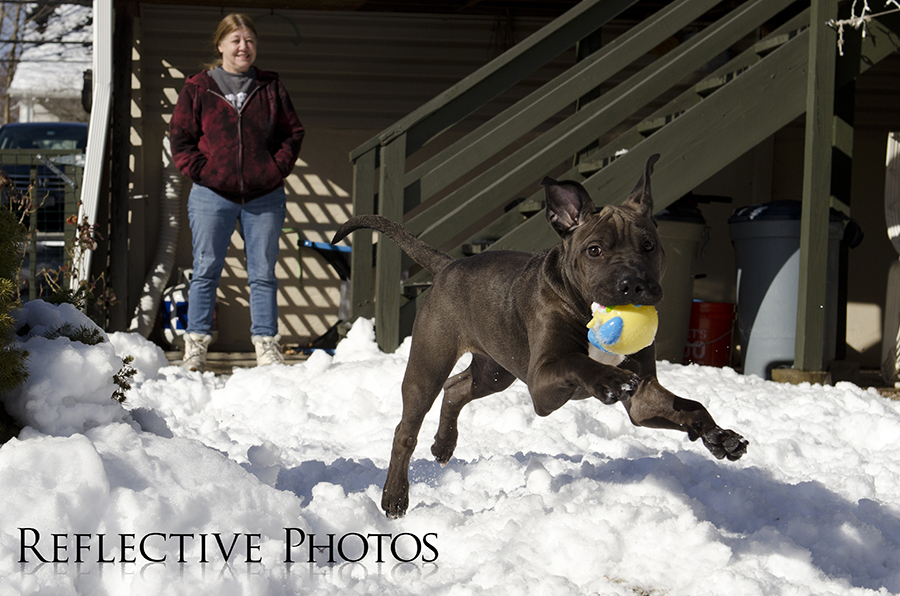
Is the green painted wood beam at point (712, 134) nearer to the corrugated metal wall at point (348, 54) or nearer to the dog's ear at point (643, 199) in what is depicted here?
the dog's ear at point (643, 199)

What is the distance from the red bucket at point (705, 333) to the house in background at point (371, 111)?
2.02 m

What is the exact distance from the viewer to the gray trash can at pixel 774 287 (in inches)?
274

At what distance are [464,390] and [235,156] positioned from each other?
320cm

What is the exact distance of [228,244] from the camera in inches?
258

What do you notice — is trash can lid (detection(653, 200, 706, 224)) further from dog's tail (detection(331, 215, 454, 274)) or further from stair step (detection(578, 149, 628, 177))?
dog's tail (detection(331, 215, 454, 274))

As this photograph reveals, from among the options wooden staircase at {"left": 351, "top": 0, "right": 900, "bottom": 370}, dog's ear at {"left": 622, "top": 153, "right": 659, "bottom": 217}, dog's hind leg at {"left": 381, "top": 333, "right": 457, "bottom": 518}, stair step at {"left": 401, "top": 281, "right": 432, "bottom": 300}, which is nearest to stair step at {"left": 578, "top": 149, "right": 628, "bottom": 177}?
wooden staircase at {"left": 351, "top": 0, "right": 900, "bottom": 370}

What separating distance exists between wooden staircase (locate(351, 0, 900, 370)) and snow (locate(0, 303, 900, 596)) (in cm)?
206

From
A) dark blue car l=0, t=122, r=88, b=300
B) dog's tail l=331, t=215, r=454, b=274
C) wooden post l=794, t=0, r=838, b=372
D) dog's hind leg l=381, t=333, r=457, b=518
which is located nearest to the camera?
dog's hind leg l=381, t=333, r=457, b=518

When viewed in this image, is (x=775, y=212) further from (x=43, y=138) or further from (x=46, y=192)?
(x=43, y=138)

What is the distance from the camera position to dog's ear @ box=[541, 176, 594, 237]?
10.7ft

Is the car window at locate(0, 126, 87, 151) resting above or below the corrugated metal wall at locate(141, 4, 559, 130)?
below

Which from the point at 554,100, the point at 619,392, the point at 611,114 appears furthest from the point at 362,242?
the point at 619,392

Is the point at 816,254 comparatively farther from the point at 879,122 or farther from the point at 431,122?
the point at 879,122

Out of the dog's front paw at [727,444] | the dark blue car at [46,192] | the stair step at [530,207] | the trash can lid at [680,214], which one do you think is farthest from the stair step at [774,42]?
the dark blue car at [46,192]
